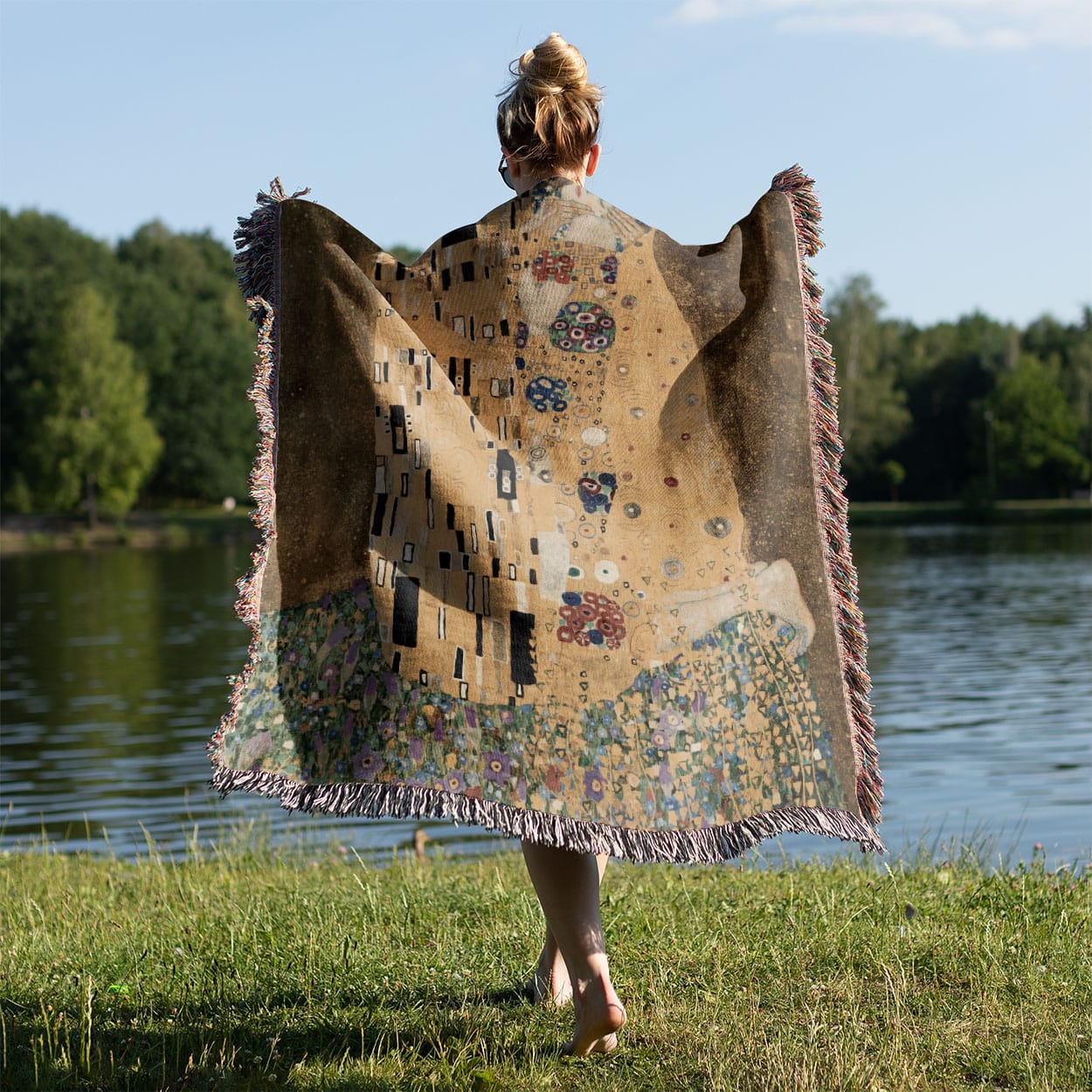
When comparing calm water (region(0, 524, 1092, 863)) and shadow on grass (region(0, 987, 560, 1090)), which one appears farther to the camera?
calm water (region(0, 524, 1092, 863))

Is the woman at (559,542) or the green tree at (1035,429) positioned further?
the green tree at (1035,429)

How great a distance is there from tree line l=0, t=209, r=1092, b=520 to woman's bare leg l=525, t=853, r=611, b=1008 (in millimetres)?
50832

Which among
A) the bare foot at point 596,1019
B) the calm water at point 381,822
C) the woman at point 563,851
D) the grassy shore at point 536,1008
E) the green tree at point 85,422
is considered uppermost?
the green tree at point 85,422

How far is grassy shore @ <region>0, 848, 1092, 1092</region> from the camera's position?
287 centimetres

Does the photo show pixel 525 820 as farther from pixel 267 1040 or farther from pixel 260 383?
pixel 260 383

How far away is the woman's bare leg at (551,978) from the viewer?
3318 millimetres

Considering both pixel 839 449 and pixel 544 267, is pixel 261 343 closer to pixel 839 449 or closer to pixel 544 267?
pixel 544 267

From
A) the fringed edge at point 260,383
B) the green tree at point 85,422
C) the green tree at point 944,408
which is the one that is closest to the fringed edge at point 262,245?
the fringed edge at point 260,383

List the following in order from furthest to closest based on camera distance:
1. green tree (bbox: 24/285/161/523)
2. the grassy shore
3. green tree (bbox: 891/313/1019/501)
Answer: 1. green tree (bbox: 891/313/1019/501)
2. green tree (bbox: 24/285/161/523)
3. the grassy shore

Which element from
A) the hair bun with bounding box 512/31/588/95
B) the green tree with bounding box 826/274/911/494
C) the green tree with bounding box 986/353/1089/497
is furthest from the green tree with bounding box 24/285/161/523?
the hair bun with bounding box 512/31/588/95

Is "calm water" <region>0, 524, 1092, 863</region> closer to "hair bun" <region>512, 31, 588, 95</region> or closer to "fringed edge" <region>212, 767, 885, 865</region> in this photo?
"fringed edge" <region>212, 767, 885, 865</region>

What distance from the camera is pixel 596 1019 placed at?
116 inches

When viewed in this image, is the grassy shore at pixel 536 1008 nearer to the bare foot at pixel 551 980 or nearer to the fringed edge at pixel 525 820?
the bare foot at pixel 551 980

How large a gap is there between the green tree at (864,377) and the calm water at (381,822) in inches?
1398
